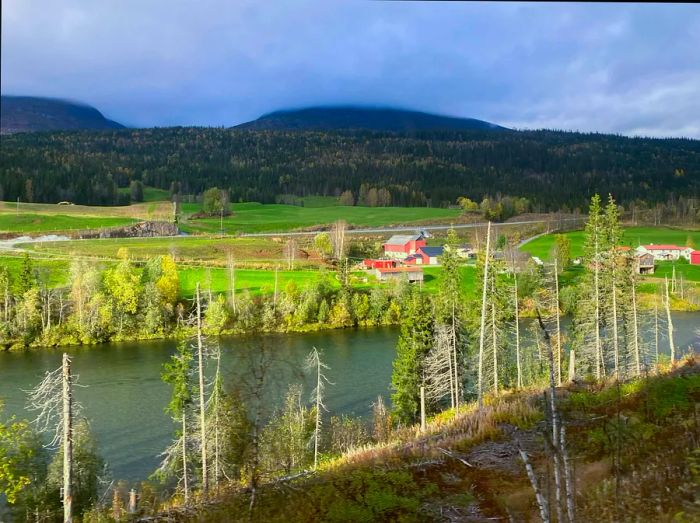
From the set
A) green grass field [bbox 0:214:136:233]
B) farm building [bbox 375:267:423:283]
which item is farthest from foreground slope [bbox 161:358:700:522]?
green grass field [bbox 0:214:136:233]

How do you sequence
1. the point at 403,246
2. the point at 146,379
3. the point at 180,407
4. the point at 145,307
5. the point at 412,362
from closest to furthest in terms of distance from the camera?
the point at 180,407, the point at 412,362, the point at 146,379, the point at 145,307, the point at 403,246

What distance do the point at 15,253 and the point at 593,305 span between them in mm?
40806

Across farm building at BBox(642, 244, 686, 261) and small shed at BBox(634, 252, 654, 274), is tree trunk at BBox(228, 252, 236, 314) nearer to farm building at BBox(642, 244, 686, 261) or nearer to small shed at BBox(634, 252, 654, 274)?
small shed at BBox(634, 252, 654, 274)

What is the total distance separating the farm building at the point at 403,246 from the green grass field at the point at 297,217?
1571 centimetres

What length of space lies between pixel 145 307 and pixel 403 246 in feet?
81.6

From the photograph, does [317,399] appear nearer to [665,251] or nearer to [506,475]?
[506,475]

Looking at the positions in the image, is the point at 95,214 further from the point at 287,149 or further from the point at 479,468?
the point at 287,149

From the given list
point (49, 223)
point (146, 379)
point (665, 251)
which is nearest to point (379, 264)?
point (146, 379)

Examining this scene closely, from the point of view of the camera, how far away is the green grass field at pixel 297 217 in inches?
2436

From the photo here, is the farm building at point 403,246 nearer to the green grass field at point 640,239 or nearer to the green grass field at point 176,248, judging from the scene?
the green grass field at point 176,248

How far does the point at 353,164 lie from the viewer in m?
118

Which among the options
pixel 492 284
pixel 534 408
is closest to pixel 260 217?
pixel 492 284

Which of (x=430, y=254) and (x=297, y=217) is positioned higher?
(x=297, y=217)

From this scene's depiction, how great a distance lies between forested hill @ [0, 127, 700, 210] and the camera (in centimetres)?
8594
